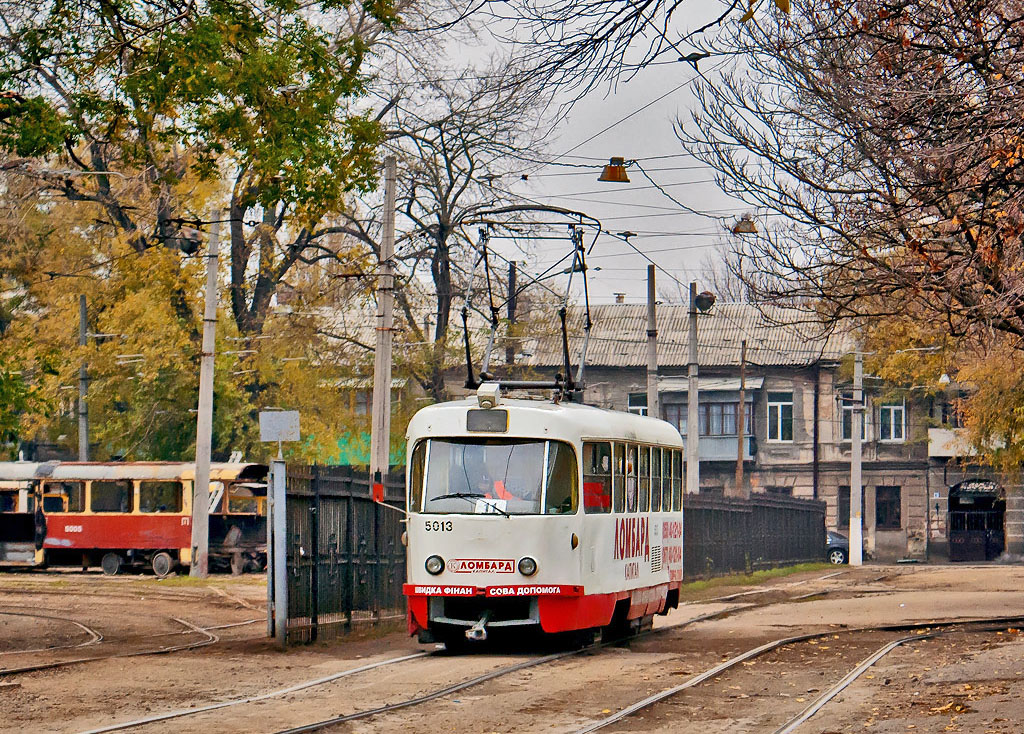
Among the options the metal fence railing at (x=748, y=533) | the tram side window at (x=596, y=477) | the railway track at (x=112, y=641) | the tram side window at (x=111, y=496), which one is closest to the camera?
the railway track at (x=112, y=641)

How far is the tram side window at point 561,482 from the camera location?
16234 mm

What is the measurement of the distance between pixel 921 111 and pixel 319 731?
6.30 meters

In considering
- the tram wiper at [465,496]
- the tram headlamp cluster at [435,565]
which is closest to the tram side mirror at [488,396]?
the tram wiper at [465,496]

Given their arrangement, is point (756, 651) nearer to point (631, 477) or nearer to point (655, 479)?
point (631, 477)

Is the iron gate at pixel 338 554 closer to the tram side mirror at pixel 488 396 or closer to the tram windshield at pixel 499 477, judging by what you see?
the tram windshield at pixel 499 477

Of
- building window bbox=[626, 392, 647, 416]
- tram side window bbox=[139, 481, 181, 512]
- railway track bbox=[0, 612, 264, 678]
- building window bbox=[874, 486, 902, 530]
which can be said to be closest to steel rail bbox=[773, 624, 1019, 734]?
railway track bbox=[0, 612, 264, 678]

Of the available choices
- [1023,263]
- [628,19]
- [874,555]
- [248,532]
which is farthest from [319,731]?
[874,555]

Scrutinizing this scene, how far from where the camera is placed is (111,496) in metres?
37.8

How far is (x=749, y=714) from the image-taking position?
1202cm

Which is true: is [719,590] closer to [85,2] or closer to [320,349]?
[320,349]

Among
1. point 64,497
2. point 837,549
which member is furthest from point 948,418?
point 64,497

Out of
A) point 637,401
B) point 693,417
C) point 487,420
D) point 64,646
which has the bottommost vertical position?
point 64,646

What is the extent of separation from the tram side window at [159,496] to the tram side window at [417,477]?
21.8 m

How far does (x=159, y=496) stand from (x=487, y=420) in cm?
2289
